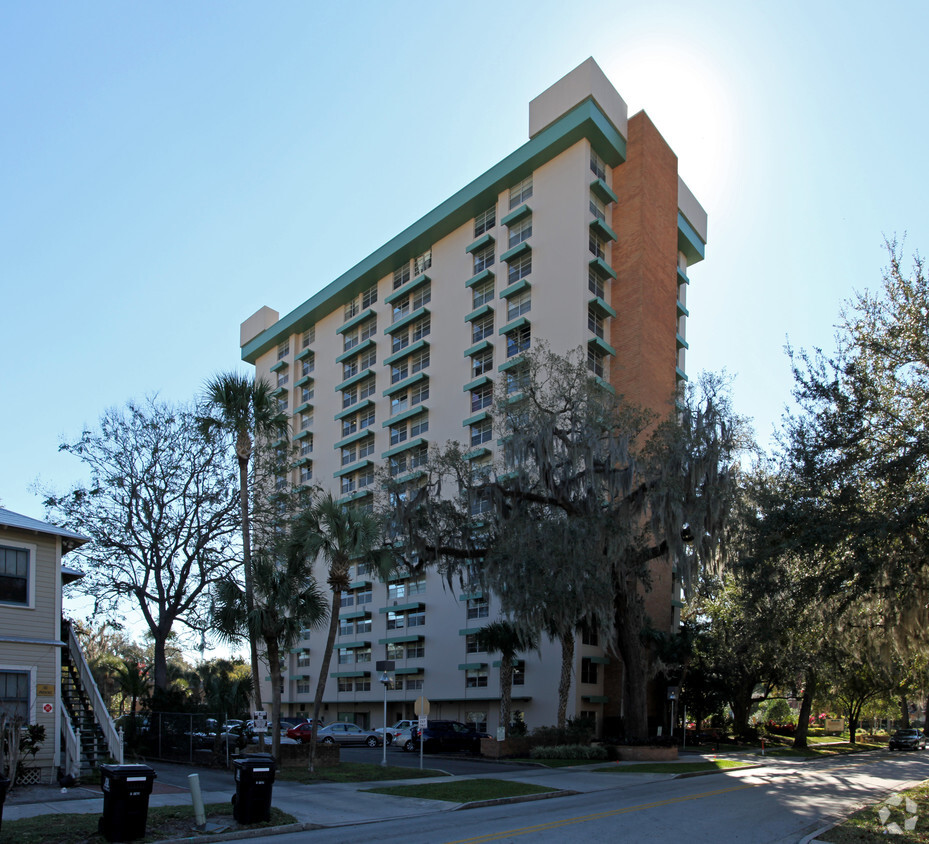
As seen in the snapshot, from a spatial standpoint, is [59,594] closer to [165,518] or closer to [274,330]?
[165,518]

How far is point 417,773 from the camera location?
83.7 feet

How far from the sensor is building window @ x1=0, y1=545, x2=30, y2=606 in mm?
21391

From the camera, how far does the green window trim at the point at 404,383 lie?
186ft

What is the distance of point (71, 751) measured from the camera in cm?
2150

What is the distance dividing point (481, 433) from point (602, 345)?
939cm

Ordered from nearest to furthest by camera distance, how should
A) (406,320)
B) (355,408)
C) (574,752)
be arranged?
1. (574,752)
2. (406,320)
3. (355,408)

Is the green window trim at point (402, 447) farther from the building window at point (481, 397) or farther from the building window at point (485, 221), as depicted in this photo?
the building window at point (485, 221)

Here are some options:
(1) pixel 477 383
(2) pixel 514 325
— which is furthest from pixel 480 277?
(1) pixel 477 383

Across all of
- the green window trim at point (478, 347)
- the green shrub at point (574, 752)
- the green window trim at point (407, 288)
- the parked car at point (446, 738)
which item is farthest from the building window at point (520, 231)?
the green shrub at point (574, 752)

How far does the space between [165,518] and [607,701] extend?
25.8 m

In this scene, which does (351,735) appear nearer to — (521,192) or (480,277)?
(480,277)

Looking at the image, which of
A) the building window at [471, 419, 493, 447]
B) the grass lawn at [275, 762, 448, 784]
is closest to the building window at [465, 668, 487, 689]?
the building window at [471, 419, 493, 447]

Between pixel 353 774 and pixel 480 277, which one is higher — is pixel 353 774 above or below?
below

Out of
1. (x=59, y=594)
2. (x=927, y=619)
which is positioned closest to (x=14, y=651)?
(x=59, y=594)
